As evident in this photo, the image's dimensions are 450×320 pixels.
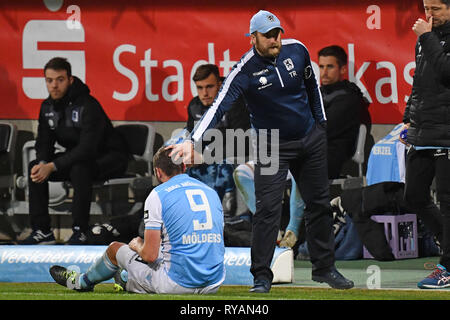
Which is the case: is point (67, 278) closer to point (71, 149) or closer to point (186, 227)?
point (186, 227)

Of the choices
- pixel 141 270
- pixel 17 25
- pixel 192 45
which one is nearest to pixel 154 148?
pixel 192 45

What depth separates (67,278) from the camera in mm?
7074

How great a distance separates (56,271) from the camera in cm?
723

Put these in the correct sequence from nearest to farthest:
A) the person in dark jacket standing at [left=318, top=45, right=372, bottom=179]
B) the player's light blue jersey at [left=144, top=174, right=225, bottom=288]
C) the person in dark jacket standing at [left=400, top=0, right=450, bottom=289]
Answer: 1. the player's light blue jersey at [left=144, top=174, right=225, bottom=288]
2. the person in dark jacket standing at [left=400, top=0, right=450, bottom=289]
3. the person in dark jacket standing at [left=318, top=45, right=372, bottom=179]

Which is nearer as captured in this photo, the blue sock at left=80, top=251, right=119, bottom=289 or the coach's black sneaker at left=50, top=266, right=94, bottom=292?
the blue sock at left=80, top=251, right=119, bottom=289

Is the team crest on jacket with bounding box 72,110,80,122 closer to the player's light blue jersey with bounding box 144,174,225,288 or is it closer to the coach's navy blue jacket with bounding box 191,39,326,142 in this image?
the coach's navy blue jacket with bounding box 191,39,326,142

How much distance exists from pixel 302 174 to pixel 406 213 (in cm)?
243

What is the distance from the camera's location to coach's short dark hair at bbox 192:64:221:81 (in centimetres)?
945

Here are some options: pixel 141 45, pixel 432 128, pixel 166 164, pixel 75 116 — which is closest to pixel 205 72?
pixel 141 45

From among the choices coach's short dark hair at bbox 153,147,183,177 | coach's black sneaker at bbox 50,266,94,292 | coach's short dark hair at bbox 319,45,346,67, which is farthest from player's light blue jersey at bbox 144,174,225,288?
coach's short dark hair at bbox 319,45,346,67

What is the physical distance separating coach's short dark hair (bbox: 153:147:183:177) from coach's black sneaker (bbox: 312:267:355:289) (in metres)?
1.34

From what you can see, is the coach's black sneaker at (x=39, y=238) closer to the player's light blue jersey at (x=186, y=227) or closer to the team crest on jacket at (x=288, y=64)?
the player's light blue jersey at (x=186, y=227)

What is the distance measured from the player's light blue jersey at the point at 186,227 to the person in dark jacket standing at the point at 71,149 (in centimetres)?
317

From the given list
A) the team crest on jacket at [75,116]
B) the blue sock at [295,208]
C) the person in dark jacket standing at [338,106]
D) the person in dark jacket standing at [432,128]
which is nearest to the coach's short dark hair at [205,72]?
the person in dark jacket standing at [338,106]
